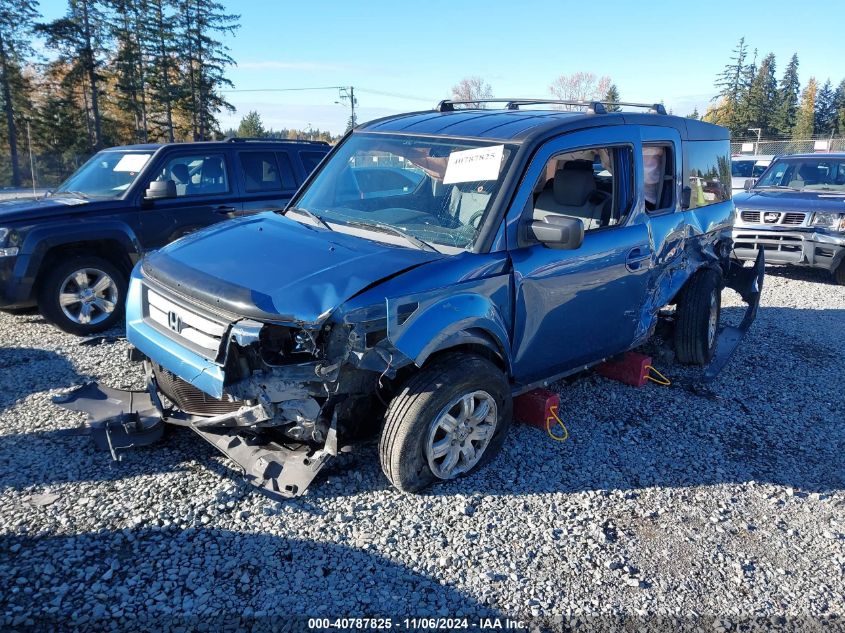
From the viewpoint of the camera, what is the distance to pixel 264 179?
752cm

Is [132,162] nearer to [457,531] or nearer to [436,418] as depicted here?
[436,418]

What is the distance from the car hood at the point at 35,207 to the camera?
5891mm

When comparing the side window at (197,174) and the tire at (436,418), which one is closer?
the tire at (436,418)

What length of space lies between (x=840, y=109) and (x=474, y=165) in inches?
3710

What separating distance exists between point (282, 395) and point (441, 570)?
1.16 metres

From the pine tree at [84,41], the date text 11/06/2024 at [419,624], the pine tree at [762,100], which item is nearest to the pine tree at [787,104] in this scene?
the pine tree at [762,100]

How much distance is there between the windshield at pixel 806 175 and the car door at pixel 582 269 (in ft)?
25.5

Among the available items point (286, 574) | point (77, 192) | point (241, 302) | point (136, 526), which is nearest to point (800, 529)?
point (286, 574)

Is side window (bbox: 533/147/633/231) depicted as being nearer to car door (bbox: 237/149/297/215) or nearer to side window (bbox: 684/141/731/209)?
side window (bbox: 684/141/731/209)

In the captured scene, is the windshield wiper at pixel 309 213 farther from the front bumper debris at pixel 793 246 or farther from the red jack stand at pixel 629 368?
the front bumper debris at pixel 793 246

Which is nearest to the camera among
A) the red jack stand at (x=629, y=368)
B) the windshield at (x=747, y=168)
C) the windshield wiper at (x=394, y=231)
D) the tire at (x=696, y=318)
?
the windshield wiper at (x=394, y=231)

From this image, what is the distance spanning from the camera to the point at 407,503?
3.45 metres

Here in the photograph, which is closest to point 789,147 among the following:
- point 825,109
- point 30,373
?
point 30,373

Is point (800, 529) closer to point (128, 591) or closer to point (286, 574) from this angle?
point (286, 574)
